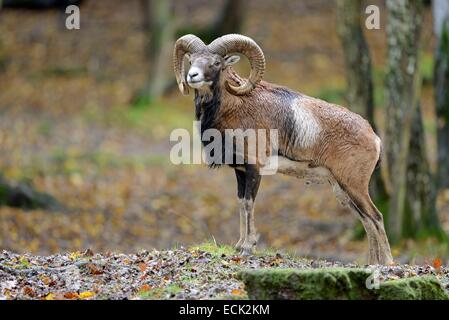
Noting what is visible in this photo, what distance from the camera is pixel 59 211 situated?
21.9 metres

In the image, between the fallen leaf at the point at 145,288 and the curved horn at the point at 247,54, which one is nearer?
the fallen leaf at the point at 145,288

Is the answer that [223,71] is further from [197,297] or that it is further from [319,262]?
[197,297]

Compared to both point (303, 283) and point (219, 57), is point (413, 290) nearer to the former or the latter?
point (303, 283)

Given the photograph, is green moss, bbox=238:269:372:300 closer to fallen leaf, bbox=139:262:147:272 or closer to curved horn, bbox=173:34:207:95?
fallen leaf, bbox=139:262:147:272

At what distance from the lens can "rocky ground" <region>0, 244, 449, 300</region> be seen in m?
10.0

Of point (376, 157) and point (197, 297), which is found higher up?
point (376, 157)

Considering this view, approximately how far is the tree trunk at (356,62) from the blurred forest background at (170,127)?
0.09 ft

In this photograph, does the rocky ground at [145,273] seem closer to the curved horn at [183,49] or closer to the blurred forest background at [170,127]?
the curved horn at [183,49]

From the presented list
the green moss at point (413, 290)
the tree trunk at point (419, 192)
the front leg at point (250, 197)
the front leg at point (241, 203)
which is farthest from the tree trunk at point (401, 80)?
the green moss at point (413, 290)

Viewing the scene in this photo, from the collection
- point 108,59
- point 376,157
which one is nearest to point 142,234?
point 376,157

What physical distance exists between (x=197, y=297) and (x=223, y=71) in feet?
11.9

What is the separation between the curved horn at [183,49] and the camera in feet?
40.2

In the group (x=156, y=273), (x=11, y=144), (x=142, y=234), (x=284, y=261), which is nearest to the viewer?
(x=156, y=273)

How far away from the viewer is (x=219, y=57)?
12.2m
